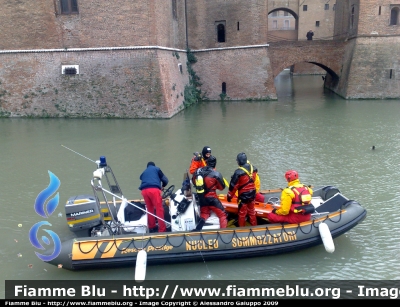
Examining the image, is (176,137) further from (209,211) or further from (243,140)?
(209,211)

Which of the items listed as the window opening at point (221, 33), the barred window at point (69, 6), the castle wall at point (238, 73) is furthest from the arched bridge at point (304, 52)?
the barred window at point (69, 6)

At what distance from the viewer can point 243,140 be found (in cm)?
1218

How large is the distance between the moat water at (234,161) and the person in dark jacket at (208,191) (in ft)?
2.29

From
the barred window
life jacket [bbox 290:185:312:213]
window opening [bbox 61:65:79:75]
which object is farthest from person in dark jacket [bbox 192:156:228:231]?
the barred window

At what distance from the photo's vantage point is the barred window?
16141mm

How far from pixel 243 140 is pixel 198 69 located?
10.9m

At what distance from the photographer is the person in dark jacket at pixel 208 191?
5516mm

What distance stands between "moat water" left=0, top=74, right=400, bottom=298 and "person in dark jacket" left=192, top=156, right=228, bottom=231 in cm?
70

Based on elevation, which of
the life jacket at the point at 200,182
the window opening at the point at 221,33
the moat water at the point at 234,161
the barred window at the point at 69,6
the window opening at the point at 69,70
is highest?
the barred window at the point at 69,6

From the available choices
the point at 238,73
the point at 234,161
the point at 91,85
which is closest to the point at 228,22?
the point at 238,73

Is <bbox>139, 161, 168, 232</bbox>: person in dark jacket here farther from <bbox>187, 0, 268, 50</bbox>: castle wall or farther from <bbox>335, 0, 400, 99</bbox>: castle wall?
<bbox>335, 0, 400, 99</bbox>: castle wall

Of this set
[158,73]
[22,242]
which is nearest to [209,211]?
[22,242]

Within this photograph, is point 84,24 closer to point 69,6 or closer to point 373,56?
point 69,6

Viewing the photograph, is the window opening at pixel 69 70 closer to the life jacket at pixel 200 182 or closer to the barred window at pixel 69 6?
the barred window at pixel 69 6
